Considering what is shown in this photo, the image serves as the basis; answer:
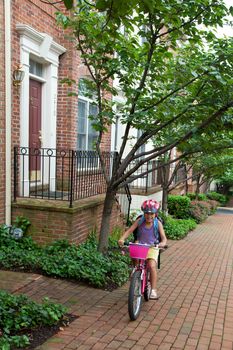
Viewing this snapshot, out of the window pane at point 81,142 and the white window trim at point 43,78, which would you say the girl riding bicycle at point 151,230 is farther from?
the window pane at point 81,142

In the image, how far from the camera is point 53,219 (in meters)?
7.11

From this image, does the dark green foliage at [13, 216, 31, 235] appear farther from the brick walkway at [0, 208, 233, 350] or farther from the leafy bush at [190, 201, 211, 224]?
the leafy bush at [190, 201, 211, 224]

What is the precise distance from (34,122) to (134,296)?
5034 mm

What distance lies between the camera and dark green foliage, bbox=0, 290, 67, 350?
3.80 m

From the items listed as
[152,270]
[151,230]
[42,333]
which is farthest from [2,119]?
[42,333]

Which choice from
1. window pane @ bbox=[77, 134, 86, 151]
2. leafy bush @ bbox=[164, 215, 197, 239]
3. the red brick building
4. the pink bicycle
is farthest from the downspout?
leafy bush @ bbox=[164, 215, 197, 239]

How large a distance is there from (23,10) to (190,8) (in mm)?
3636

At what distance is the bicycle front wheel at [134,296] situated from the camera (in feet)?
14.9

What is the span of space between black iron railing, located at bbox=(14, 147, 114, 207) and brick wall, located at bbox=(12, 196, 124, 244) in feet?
0.74

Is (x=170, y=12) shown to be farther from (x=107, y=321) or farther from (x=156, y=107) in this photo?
(x=107, y=321)

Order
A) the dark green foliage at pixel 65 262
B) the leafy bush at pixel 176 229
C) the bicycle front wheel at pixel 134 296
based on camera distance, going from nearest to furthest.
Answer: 1. the bicycle front wheel at pixel 134 296
2. the dark green foliage at pixel 65 262
3. the leafy bush at pixel 176 229

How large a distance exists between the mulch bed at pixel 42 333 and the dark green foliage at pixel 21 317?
40 mm

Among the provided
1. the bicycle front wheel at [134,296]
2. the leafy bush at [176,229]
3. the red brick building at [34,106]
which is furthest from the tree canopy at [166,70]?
the leafy bush at [176,229]

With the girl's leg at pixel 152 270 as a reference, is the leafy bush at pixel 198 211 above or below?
below
